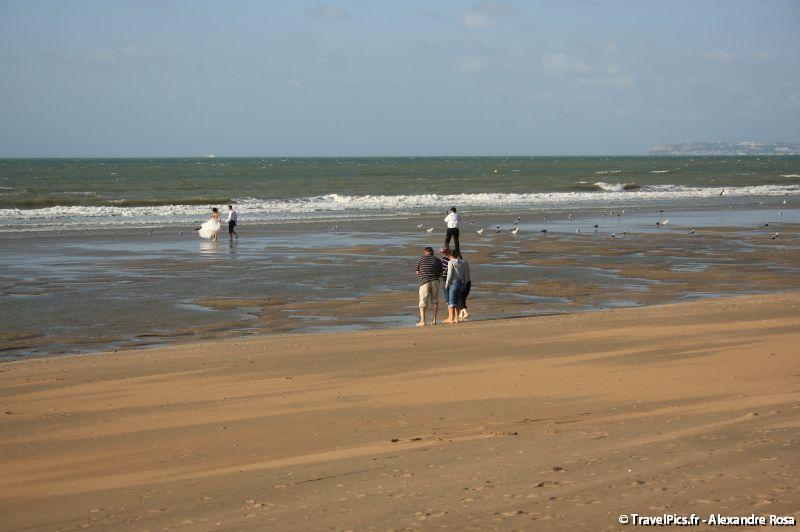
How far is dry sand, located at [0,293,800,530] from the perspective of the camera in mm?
5379

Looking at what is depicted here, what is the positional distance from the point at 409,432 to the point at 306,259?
16.9 meters

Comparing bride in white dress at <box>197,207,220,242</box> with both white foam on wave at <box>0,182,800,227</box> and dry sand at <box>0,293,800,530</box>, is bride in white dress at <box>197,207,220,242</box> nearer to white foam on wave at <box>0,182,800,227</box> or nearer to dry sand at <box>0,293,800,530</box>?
white foam on wave at <box>0,182,800,227</box>

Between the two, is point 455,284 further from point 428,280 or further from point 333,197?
point 333,197

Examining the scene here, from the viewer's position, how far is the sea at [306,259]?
50.1 feet

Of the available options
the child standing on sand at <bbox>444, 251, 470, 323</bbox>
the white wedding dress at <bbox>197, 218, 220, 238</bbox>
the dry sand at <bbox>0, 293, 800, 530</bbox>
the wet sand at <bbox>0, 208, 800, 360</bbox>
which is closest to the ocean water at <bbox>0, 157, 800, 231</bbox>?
the white wedding dress at <bbox>197, 218, 220, 238</bbox>

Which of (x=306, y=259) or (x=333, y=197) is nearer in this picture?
(x=306, y=259)

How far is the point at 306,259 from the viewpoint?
2406 centimetres

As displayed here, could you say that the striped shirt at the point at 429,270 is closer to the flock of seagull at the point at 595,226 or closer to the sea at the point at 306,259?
the sea at the point at 306,259

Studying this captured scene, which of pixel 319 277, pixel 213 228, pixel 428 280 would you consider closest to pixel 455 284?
pixel 428 280

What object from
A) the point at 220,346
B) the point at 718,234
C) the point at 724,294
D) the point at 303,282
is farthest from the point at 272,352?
the point at 718,234

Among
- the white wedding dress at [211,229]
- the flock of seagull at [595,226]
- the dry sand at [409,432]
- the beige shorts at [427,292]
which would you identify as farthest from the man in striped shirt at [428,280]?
the flock of seagull at [595,226]

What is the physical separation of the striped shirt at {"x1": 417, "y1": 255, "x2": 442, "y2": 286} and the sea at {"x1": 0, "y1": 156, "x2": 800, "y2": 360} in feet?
2.63

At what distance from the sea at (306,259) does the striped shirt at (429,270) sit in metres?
0.80

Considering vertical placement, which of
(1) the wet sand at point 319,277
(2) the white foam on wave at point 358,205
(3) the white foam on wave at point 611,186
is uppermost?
(3) the white foam on wave at point 611,186
